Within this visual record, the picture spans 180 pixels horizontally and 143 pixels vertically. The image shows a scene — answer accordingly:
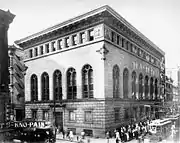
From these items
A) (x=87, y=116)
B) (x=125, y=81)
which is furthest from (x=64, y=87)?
(x=125, y=81)

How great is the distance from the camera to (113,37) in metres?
26.2

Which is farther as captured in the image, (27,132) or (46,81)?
(46,81)

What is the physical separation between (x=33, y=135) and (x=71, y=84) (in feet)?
35.5

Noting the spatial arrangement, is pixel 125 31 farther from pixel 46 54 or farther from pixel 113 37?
pixel 46 54

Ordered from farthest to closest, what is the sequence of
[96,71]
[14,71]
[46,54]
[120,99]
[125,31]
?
[14,71] → [46,54] → [125,31] → [120,99] → [96,71]

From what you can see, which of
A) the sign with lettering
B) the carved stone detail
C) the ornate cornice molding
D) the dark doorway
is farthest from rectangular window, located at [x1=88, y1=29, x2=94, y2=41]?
the sign with lettering

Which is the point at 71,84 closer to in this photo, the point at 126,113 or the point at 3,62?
the point at 126,113

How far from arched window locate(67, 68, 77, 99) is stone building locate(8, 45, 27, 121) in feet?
35.5

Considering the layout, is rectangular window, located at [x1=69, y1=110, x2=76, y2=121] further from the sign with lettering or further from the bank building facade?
the sign with lettering

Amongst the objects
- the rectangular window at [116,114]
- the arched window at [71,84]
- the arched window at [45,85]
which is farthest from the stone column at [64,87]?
the rectangular window at [116,114]

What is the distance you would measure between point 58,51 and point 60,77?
3783 millimetres

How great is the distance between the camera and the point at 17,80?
35.5 meters

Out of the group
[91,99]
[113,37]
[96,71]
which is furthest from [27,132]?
[113,37]

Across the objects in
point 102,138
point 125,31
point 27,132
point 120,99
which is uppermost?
point 125,31
